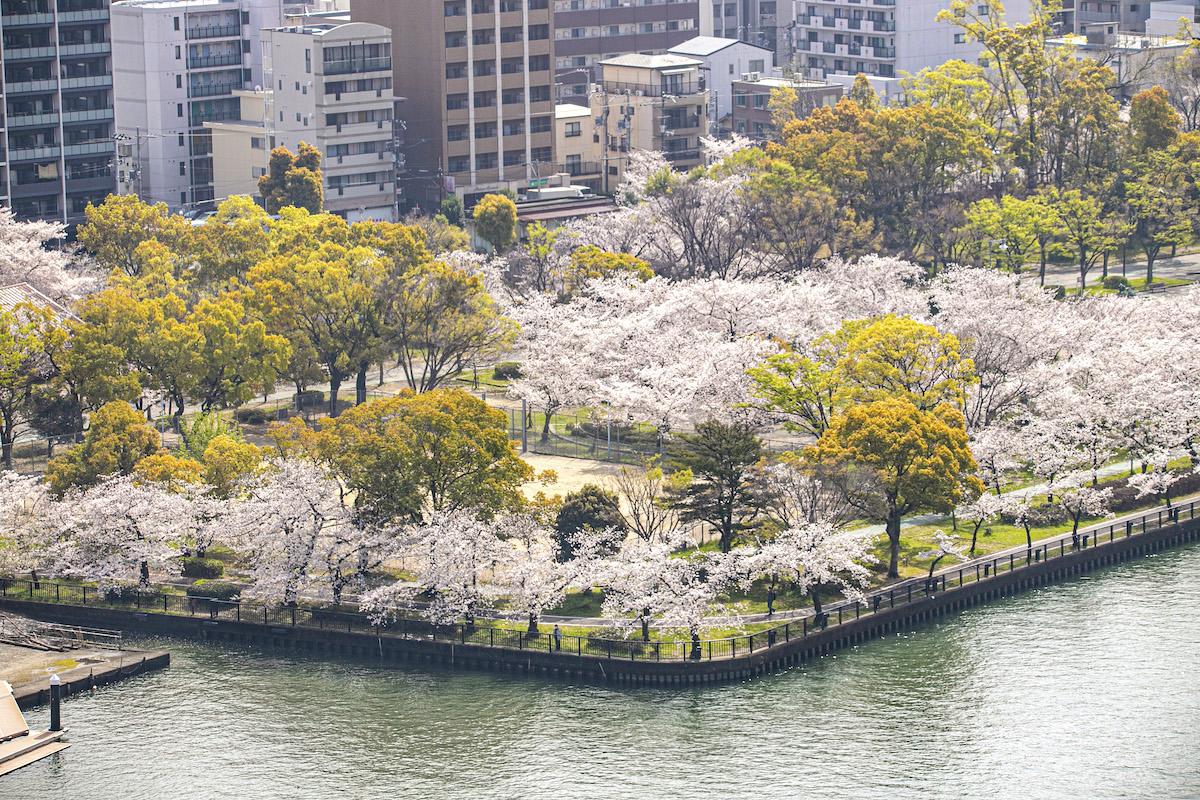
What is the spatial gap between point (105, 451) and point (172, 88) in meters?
51.4

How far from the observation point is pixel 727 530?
149 ft

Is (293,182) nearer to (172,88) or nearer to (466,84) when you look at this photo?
(466,84)

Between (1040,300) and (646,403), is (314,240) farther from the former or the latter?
(1040,300)

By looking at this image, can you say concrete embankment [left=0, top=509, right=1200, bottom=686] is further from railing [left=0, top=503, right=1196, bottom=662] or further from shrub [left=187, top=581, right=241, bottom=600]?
shrub [left=187, top=581, right=241, bottom=600]

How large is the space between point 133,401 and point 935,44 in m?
76.1

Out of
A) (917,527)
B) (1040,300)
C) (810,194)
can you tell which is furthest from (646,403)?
(810,194)

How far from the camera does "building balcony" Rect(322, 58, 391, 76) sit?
89.1 m

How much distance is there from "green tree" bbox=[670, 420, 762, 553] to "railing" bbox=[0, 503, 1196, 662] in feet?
12.1

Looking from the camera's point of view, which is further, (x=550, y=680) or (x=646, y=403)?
(x=646, y=403)

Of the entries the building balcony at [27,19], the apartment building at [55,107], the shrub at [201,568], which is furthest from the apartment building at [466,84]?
the shrub at [201,568]

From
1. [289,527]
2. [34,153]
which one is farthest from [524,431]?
[34,153]

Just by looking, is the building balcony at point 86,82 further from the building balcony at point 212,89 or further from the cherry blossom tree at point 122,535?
the cherry blossom tree at point 122,535

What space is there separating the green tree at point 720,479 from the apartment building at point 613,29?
276 feet

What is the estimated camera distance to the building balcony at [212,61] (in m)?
96.0
